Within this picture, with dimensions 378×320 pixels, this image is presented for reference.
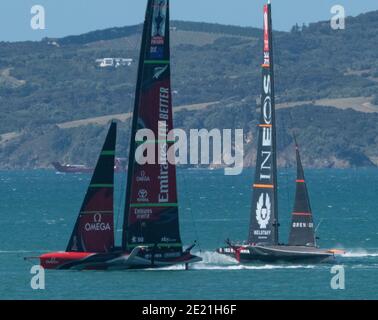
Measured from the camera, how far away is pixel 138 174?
54.4 metres

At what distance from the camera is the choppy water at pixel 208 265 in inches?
1994

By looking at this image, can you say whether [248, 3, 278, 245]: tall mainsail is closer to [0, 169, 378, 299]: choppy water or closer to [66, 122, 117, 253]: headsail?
[0, 169, 378, 299]: choppy water

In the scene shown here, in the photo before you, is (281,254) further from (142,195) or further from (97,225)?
(97,225)

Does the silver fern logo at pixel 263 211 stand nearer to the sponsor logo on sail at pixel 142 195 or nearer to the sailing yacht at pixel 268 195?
the sailing yacht at pixel 268 195

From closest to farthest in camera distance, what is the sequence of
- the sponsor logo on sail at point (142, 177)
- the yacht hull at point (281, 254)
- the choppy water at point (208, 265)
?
1. the choppy water at point (208, 265)
2. the sponsor logo on sail at point (142, 177)
3. the yacht hull at point (281, 254)

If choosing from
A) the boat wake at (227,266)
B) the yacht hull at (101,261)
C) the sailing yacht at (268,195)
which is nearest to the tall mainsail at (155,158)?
the yacht hull at (101,261)

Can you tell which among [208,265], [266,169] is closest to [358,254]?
[266,169]

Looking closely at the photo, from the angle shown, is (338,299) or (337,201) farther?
(337,201)

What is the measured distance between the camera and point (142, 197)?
179ft

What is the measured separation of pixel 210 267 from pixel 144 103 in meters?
7.92

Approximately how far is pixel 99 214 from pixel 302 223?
34.2 ft

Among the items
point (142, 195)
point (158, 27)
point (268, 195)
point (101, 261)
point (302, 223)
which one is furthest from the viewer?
point (268, 195)
